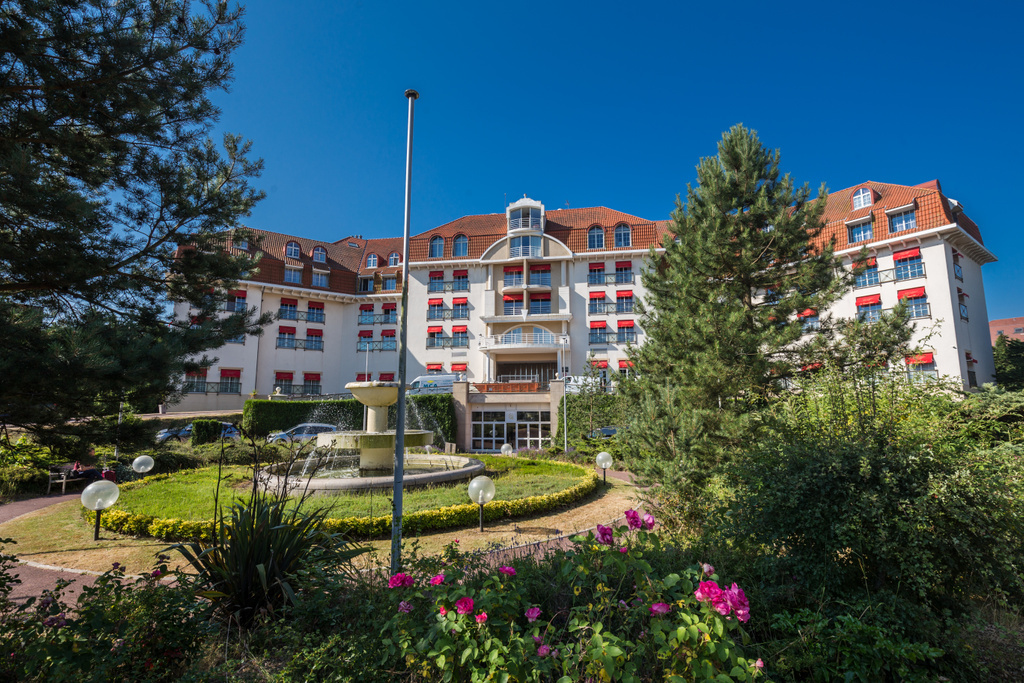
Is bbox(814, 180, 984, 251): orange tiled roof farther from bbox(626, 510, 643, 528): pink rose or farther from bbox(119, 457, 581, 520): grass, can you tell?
bbox(626, 510, 643, 528): pink rose

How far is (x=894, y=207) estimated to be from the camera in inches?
1017

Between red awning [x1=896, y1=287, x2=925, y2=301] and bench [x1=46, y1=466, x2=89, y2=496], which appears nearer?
bench [x1=46, y1=466, x2=89, y2=496]

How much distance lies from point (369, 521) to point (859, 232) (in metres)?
30.8

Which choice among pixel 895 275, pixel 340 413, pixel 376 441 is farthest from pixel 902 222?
pixel 340 413

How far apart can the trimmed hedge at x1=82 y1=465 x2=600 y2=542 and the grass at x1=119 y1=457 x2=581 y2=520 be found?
374 millimetres

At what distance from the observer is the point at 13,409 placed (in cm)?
408

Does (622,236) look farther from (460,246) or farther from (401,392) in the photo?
(401,392)

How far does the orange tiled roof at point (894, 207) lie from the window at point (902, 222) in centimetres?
18

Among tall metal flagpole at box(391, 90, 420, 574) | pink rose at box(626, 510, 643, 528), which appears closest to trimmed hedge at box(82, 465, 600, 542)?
tall metal flagpole at box(391, 90, 420, 574)

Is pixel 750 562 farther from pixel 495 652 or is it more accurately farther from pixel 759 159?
pixel 759 159

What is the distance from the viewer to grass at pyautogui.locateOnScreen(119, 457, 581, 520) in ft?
29.9

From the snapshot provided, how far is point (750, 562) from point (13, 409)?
701 centimetres

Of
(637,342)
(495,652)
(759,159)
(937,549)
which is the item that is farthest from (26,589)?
(637,342)

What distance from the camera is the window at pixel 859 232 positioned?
87.2 ft
